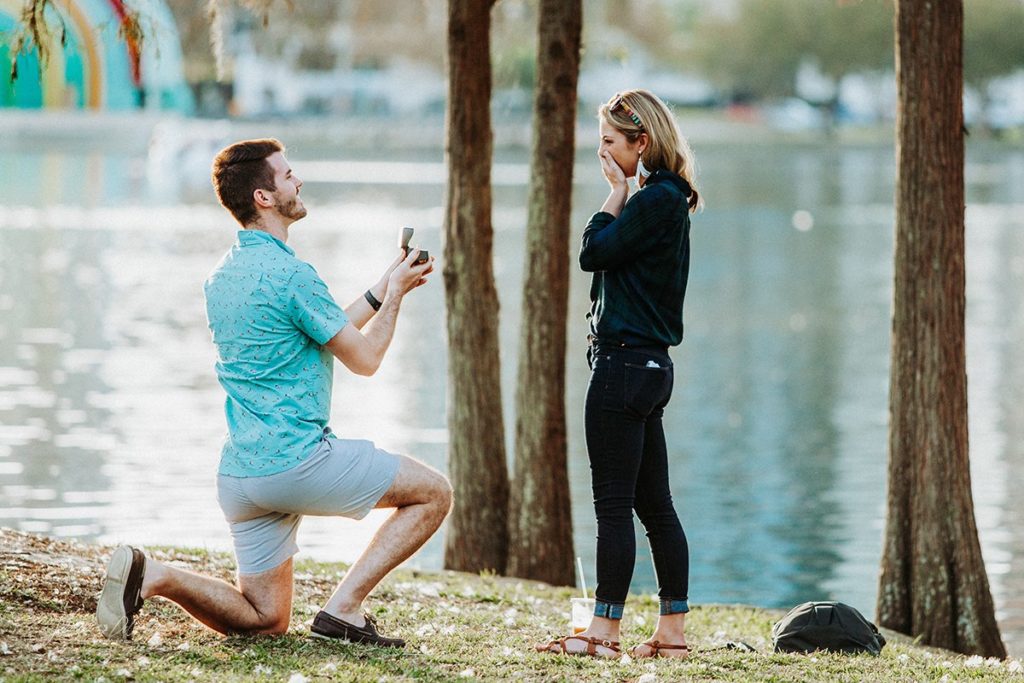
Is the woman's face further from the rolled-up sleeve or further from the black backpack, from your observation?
the black backpack

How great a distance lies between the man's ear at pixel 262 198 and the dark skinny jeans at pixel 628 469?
120 cm

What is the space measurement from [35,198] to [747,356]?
1062 inches

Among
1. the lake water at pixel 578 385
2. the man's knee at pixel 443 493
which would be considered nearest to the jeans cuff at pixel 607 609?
the man's knee at pixel 443 493

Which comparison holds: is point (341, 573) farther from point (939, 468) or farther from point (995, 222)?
point (995, 222)

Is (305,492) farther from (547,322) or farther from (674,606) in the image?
(547,322)

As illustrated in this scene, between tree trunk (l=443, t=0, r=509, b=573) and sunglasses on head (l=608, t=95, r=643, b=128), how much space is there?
3.67 m

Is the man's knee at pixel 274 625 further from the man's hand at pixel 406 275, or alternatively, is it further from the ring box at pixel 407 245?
the ring box at pixel 407 245

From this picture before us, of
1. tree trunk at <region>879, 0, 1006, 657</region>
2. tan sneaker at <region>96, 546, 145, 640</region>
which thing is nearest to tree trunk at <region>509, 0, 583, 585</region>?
tree trunk at <region>879, 0, 1006, 657</region>

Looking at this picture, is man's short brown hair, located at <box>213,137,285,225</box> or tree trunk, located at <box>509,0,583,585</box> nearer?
man's short brown hair, located at <box>213,137,285,225</box>

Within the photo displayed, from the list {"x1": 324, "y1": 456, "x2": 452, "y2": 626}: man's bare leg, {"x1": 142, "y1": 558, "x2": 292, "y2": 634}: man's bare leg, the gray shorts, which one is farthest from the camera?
{"x1": 324, "y1": 456, "x2": 452, "y2": 626}: man's bare leg

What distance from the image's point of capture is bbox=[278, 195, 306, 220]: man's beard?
5492 millimetres

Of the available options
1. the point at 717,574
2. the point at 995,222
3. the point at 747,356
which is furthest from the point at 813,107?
the point at 717,574

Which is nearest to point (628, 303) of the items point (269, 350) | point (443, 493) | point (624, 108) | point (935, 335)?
point (624, 108)

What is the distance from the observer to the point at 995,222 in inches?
1591
